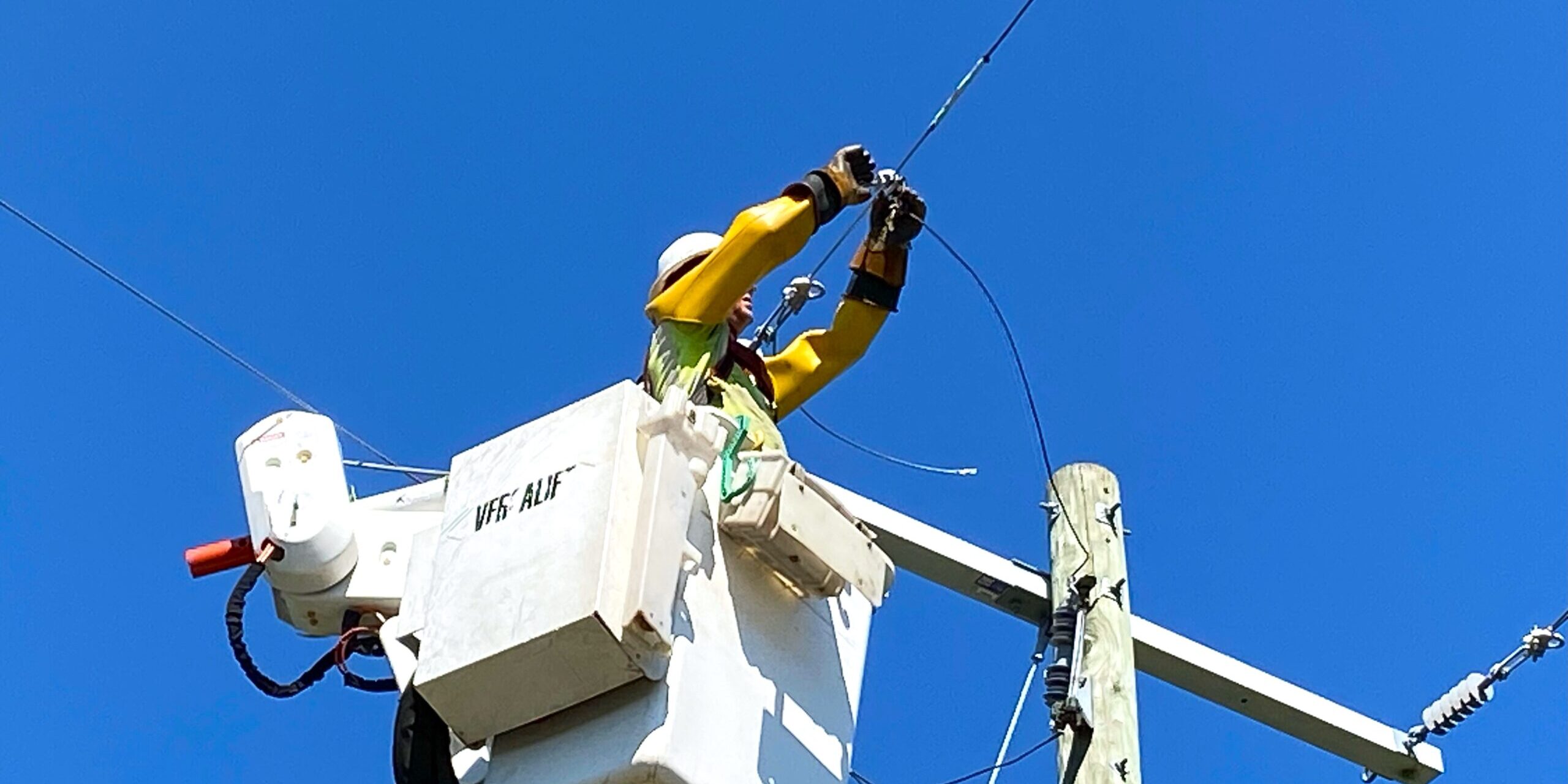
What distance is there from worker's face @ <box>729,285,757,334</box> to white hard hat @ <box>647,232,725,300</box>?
0.15 meters

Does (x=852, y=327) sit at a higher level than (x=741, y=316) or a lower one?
higher

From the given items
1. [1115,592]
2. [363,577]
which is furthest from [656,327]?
[1115,592]

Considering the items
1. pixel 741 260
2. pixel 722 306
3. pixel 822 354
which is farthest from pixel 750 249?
pixel 822 354

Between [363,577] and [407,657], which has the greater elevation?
[363,577]

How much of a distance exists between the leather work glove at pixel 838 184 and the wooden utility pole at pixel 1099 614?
1209mm

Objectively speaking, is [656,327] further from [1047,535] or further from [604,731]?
[1047,535]

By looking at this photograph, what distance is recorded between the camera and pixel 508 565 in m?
4.50

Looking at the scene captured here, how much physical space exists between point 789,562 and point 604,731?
0.59 metres

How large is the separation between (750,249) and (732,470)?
1.79ft

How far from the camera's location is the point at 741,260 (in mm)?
5125

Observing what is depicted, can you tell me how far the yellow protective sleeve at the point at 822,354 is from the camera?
5.88 metres

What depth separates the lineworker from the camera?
514cm

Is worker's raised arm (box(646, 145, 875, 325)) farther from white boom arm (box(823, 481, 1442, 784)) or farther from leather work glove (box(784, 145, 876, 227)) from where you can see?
white boom arm (box(823, 481, 1442, 784))

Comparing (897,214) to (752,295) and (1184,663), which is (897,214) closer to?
(752,295)
